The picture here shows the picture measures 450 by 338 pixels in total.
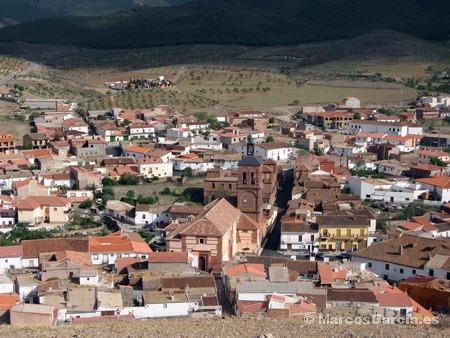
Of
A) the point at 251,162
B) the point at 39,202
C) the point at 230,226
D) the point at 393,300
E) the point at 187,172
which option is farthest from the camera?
the point at 187,172

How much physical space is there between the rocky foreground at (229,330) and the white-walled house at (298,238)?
29.0 ft

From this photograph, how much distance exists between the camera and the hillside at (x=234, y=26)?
9819 centimetres

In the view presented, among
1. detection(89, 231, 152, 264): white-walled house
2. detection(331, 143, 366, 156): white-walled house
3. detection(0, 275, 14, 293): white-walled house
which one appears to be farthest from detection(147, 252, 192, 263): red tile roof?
detection(331, 143, 366, 156): white-walled house

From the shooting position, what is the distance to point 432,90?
6431 cm

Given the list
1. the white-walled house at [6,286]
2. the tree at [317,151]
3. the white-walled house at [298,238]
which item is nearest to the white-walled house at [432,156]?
the tree at [317,151]

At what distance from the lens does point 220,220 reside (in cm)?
2353

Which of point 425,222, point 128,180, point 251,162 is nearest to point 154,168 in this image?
point 128,180

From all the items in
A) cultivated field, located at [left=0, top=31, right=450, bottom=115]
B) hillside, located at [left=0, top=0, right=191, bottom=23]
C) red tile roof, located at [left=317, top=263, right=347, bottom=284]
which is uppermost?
hillside, located at [left=0, top=0, right=191, bottom=23]

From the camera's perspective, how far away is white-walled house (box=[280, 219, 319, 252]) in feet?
82.8

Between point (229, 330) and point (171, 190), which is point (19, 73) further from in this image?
point (229, 330)

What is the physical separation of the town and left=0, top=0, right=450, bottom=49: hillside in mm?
51472

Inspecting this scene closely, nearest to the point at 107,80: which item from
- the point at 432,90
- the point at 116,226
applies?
the point at 432,90

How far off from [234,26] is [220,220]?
266 feet

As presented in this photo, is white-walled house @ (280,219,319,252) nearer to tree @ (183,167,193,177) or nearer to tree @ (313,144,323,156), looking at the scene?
tree @ (183,167,193,177)
